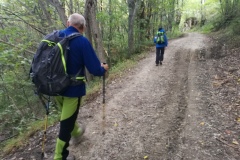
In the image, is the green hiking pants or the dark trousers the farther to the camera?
the dark trousers

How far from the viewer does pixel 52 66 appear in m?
3.12

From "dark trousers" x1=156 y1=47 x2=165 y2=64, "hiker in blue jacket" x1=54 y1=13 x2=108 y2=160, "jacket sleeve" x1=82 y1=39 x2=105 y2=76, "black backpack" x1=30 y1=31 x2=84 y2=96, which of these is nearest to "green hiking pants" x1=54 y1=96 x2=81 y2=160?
"hiker in blue jacket" x1=54 y1=13 x2=108 y2=160

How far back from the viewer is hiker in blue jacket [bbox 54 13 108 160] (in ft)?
10.5

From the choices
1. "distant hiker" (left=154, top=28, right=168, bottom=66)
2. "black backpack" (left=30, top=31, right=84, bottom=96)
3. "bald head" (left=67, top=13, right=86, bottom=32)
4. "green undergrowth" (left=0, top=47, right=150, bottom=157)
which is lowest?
"green undergrowth" (left=0, top=47, right=150, bottom=157)

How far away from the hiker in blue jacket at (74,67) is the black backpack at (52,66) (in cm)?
9

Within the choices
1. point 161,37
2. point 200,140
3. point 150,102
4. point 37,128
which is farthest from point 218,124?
point 161,37

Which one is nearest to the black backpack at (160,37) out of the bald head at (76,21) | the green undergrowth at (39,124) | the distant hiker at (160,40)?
the distant hiker at (160,40)

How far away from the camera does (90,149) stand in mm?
4328

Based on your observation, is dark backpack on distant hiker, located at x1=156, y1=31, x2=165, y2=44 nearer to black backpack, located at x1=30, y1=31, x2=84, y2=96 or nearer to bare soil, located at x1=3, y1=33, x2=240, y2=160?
bare soil, located at x1=3, y1=33, x2=240, y2=160

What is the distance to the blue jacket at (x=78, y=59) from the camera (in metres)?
3.18

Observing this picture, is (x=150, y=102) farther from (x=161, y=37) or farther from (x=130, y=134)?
(x=161, y=37)

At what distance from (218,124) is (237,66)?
4929 mm

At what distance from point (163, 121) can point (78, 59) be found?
9.92 feet

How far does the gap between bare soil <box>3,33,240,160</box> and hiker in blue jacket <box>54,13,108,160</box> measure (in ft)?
2.87
